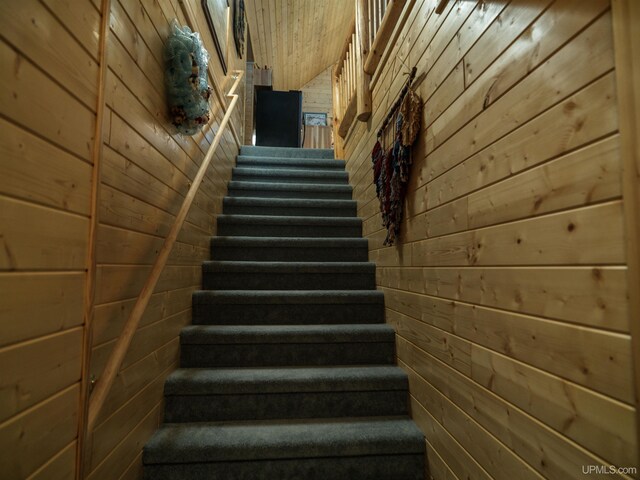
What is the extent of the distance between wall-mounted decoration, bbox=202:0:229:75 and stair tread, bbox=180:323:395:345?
2.07 m

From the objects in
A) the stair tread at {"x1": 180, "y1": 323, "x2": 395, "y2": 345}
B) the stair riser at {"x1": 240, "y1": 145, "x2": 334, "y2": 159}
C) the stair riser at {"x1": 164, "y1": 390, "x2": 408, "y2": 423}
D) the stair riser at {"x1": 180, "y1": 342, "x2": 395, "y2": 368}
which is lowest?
the stair riser at {"x1": 164, "y1": 390, "x2": 408, "y2": 423}

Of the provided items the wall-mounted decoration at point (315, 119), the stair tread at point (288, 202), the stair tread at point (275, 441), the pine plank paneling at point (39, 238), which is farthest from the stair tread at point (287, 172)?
the wall-mounted decoration at point (315, 119)

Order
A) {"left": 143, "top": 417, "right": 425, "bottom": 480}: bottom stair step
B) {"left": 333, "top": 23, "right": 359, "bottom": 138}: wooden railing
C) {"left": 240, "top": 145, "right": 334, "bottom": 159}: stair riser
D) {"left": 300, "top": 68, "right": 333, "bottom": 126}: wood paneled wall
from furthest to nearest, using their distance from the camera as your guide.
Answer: {"left": 300, "top": 68, "right": 333, "bottom": 126}: wood paneled wall, {"left": 240, "top": 145, "right": 334, "bottom": 159}: stair riser, {"left": 333, "top": 23, "right": 359, "bottom": 138}: wooden railing, {"left": 143, "top": 417, "right": 425, "bottom": 480}: bottom stair step

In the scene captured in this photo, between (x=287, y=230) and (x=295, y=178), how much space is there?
2.80 feet

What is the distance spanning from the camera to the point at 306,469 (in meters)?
1.34

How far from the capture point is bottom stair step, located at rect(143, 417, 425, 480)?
1304mm

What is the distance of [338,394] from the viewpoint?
1.56m

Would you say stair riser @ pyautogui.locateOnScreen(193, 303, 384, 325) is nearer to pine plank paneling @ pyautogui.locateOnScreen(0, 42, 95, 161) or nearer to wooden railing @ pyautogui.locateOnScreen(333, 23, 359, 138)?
pine plank paneling @ pyautogui.locateOnScreen(0, 42, 95, 161)

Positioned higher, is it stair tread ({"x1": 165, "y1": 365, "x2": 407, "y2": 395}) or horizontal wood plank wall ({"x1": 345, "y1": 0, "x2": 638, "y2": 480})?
horizontal wood plank wall ({"x1": 345, "y1": 0, "x2": 638, "y2": 480})

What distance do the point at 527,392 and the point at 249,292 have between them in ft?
5.05

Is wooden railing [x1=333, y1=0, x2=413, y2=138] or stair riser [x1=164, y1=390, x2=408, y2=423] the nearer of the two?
stair riser [x1=164, y1=390, x2=408, y2=423]

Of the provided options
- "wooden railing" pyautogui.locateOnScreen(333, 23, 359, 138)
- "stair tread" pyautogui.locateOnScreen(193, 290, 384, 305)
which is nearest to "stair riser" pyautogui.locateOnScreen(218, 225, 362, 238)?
"stair tread" pyautogui.locateOnScreen(193, 290, 384, 305)

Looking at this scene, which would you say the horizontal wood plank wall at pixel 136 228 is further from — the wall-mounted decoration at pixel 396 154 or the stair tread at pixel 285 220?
the wall-mounted decoration at pixel 396 154

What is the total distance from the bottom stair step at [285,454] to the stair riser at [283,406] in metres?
0.10
